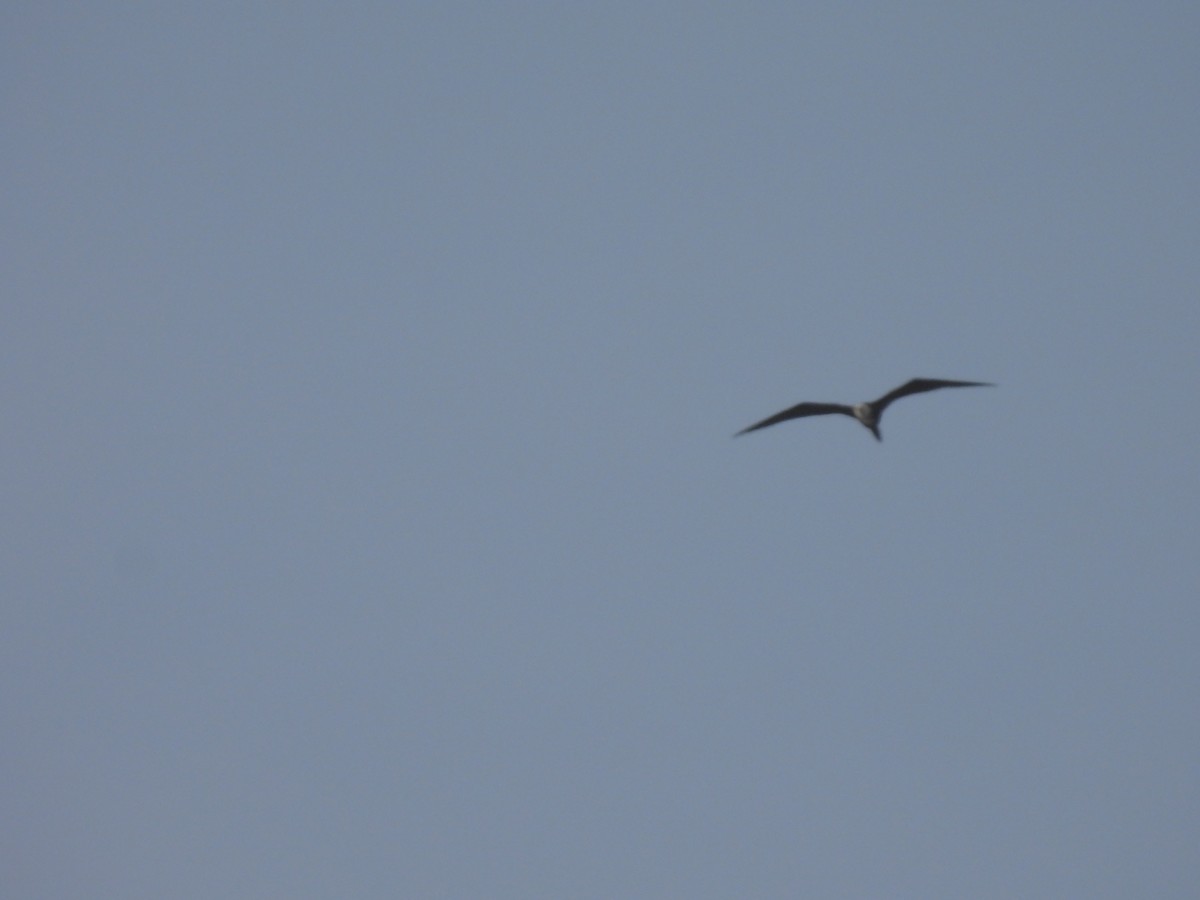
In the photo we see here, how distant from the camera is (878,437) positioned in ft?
127

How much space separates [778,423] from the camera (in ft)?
128

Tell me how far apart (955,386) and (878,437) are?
2.62 metres

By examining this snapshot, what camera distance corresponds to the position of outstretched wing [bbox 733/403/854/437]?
38719 mm

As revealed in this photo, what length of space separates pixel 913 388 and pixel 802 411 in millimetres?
2549

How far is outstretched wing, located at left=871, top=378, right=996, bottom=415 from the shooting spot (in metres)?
37.0

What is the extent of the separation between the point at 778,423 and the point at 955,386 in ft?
13.7

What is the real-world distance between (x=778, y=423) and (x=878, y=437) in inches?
A: 85.6

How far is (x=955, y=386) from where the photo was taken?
36688 mm

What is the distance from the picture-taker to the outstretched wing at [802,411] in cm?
3872

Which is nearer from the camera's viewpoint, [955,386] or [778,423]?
[955,386]

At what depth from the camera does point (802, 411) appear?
3903cm

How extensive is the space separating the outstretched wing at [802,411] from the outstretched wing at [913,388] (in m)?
0.66

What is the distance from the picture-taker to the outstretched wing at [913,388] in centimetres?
3699

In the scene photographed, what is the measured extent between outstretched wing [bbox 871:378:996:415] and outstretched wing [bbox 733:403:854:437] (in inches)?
25.9
